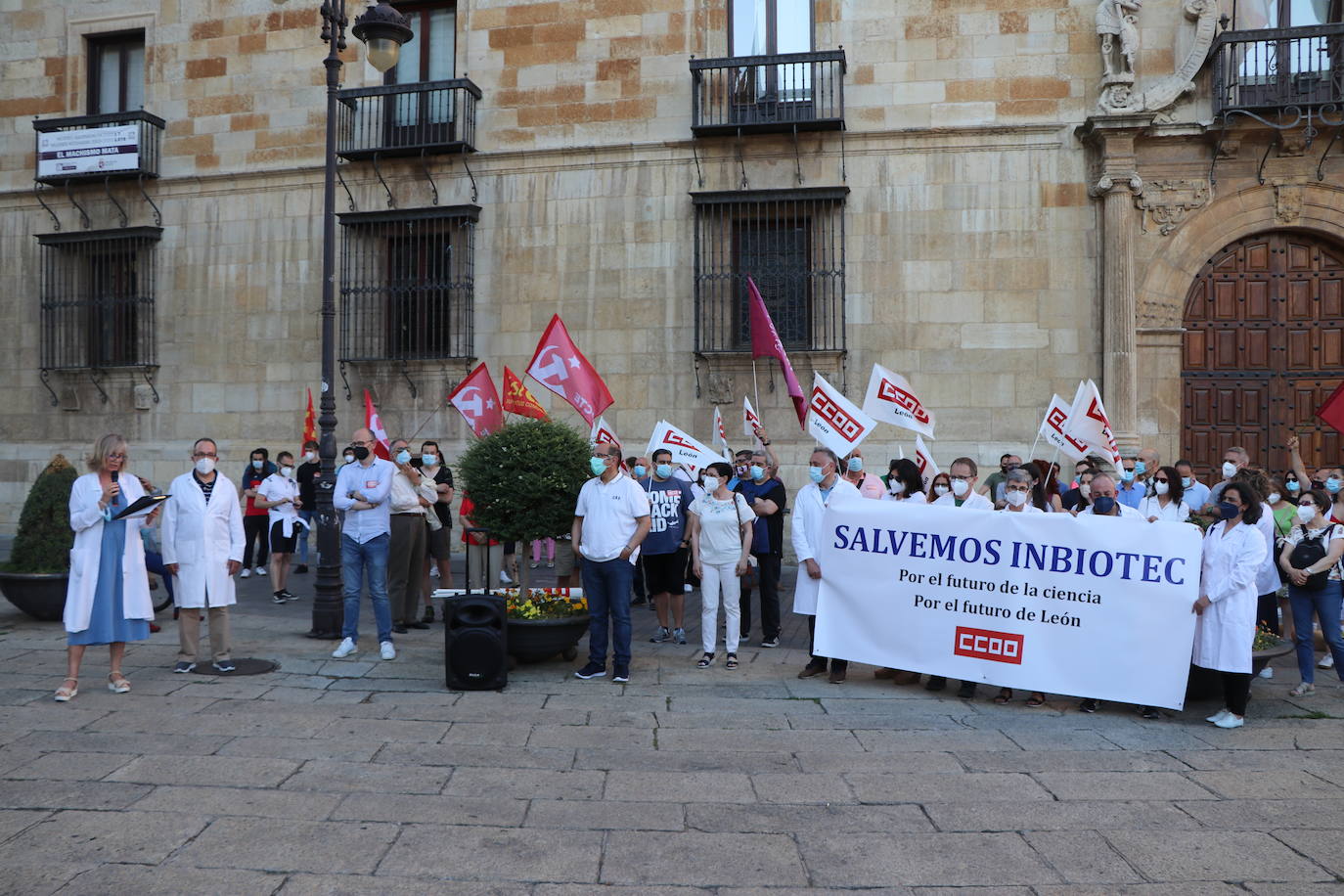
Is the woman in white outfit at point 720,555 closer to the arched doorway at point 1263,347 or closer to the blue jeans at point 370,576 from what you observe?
the blue jeans at point 370,576

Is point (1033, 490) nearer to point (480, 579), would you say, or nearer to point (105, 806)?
point (480, 579)

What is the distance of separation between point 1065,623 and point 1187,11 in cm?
1060

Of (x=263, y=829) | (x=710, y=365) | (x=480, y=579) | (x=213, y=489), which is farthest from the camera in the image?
(x=710, y=365)

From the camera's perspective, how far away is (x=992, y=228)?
49.3ft

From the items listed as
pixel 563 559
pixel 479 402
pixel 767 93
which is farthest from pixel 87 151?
pixel 563 559

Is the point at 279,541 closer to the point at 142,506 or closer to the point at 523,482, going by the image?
the point at 142,506

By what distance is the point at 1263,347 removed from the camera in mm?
14664

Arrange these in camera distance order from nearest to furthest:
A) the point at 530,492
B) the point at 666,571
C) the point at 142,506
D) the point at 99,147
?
the point at 142,506 → the point at 530,492 → the point at 666,571 → the point at 99,147

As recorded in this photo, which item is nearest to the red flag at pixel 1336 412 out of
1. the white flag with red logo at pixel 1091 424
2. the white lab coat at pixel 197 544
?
the white flag with red logo at pixel 1091 424

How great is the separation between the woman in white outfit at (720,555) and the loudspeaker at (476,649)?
178 centimetres

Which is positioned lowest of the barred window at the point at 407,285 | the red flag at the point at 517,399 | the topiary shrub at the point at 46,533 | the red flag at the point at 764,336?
the topiary shrub at the point at 46,533

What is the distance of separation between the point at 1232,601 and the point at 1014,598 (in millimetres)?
A: 1442

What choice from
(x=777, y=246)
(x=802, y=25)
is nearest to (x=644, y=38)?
(x=802, y=25)

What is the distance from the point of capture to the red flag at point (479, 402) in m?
12.7
